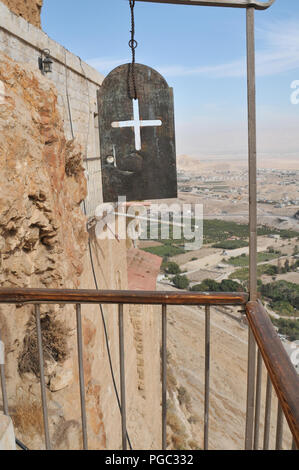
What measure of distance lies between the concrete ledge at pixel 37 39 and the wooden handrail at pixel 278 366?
3.57m

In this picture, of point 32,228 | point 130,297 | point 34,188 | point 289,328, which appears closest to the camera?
point 130,297

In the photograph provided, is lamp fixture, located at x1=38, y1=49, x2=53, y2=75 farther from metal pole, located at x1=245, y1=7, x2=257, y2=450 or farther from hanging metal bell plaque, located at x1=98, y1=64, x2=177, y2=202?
metal pole, located at x1=245, y1=7, x2=257, y2=450

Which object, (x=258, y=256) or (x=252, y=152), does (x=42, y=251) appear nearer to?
(x=252, y=152)

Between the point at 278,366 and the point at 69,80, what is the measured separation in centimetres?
526

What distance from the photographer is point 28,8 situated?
4.29m

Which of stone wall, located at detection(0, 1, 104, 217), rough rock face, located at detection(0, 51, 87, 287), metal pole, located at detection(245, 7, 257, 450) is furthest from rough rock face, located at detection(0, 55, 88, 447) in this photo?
metal pole, located at detection(245, 7, 257, 450)

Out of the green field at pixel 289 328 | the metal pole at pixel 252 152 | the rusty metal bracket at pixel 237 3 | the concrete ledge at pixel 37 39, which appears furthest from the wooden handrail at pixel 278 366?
the green field at pixel 289 328

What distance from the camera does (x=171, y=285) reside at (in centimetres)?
2998

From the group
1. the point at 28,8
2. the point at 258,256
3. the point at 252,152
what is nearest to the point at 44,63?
the point at 28,8

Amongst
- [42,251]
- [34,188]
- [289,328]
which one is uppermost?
[34,188]

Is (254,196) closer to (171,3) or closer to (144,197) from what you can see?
(171,3)

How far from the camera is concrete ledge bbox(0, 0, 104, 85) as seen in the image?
3658 mm

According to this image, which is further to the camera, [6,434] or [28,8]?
[28,8]

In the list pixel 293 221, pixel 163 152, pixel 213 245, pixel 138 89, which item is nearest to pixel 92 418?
pixel 163 152
